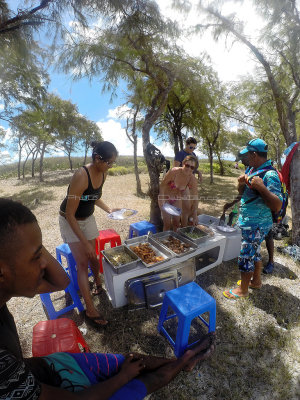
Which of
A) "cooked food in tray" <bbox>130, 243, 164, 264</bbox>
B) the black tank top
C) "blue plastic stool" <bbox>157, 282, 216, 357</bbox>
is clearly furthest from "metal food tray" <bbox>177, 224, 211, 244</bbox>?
the black tank top

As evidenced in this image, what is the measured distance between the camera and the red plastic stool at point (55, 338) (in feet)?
5.04

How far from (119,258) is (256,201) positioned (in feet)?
6.01

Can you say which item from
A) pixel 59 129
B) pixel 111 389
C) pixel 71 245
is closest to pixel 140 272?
pixel 71 245

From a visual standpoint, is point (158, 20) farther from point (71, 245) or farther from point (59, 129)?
point (59, 129)

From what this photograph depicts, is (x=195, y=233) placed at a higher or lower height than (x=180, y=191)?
lower

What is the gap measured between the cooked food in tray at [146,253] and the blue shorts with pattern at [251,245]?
3.41ft

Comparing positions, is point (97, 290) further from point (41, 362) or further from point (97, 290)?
point (41, 362)

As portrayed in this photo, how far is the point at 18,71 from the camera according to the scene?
5262mm

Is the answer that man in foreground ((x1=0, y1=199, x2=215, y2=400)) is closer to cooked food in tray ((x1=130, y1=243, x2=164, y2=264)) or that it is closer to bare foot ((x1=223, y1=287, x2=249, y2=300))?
cooked food in tray ((x1=130, y1=243, x2=164, y2=264))

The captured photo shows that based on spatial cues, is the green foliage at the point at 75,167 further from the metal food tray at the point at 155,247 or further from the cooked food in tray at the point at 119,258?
the cooked food in tray at the point at 119,258

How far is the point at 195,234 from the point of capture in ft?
10.8

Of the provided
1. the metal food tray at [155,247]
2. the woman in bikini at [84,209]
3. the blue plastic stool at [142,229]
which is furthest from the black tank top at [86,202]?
the blue plastic stool at [142,229]

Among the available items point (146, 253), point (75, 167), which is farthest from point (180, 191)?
point (75, 167)

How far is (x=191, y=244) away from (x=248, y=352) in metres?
1.32
